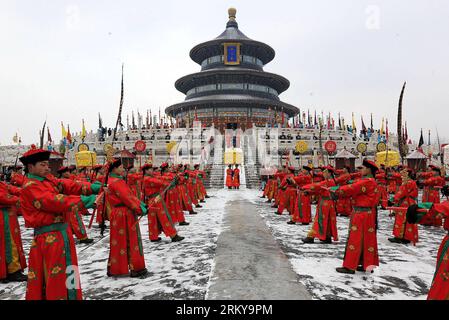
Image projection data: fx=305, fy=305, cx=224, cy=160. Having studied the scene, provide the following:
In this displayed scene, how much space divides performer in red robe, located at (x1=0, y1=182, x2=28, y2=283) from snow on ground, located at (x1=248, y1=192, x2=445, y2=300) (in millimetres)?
4423

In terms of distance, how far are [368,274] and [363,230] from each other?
0.69 metres

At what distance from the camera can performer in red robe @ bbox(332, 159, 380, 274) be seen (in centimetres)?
479

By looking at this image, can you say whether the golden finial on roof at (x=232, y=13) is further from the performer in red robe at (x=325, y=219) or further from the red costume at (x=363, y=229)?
the red costume at (x=363, y=229)

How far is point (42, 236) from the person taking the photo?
308 cm

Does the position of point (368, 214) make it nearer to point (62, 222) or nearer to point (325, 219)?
point (325, 219)

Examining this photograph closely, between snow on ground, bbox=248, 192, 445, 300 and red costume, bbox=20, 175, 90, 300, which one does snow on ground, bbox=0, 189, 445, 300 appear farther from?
red costume, bbox=20, 175, 90, 300

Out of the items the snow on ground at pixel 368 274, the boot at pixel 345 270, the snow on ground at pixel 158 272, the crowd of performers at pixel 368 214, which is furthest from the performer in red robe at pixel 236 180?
the boot at pixel 345 270

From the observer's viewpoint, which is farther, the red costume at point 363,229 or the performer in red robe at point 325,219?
Result: the performer in red robe at point 325,219

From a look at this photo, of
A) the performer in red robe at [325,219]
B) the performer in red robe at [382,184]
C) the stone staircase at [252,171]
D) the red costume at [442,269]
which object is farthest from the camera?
the stone staircase at [252,171]

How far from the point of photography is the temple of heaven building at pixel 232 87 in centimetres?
3684

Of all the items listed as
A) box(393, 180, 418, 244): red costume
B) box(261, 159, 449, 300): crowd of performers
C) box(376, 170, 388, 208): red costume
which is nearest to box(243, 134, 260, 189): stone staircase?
box(376, 170, 388, 208): red costume

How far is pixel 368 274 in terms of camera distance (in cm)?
478
